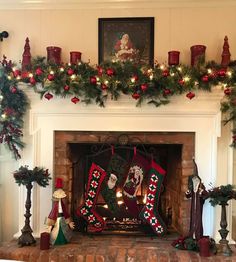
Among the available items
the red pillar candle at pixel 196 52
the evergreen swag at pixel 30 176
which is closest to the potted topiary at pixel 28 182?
the evergreen swag at pixel 30 176

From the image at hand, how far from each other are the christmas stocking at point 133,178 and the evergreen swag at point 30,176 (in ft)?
2.33

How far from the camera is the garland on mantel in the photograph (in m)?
2.67

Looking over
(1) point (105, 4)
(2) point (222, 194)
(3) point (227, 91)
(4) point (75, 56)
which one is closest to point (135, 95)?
(4) point (75, 56)

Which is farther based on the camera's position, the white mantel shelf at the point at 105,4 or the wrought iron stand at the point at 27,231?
the white mantel shelf at the point at 105,4

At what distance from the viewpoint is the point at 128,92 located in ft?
9.16

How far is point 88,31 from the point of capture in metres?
3.00

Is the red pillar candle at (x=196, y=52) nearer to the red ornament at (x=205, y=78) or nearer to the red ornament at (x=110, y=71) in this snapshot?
the red ornament at (x=205, y=78)

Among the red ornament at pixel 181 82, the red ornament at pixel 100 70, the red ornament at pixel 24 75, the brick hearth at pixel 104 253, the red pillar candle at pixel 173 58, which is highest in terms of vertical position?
the red pillar candle at pixel 173 58

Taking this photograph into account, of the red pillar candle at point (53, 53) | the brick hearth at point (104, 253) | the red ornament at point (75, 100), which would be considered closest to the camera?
the brick hearth at point (104, 253)

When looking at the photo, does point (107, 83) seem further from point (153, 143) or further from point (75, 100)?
point (153, 143)

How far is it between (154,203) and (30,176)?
1.03m

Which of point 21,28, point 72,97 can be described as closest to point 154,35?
point 72,97

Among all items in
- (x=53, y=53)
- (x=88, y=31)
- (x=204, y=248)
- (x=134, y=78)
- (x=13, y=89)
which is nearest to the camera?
(x=204, y=248)

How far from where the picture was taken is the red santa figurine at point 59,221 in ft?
8.96
